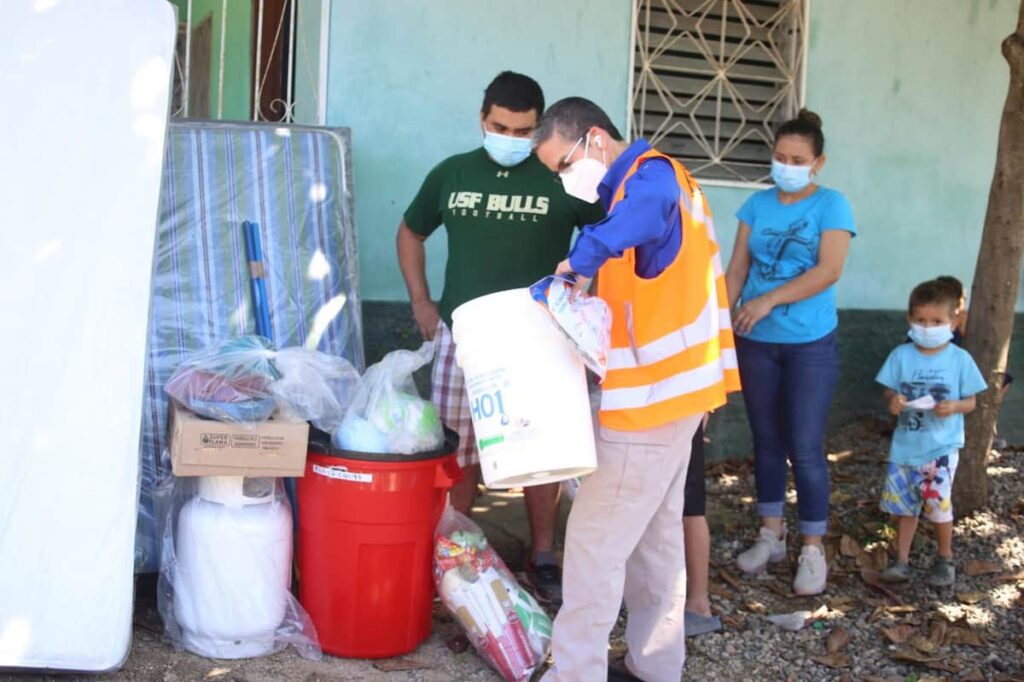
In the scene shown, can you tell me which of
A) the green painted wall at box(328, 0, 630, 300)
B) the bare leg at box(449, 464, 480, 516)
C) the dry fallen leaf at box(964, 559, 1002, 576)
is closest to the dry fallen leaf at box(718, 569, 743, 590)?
the dry fallen leaf at box(964, 559, 1002, 576)

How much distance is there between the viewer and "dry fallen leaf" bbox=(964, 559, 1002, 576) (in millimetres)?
4699

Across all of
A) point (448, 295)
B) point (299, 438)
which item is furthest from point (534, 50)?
point (299, 438)

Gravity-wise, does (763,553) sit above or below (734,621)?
above

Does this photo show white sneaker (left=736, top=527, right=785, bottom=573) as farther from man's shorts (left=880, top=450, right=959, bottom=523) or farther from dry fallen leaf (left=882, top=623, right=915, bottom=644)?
dry fallen leaf (left=882, top=623, right=915, bottom=644)

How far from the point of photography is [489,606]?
372 centimetres

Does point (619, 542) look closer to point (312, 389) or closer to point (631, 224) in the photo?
point (631, 224)

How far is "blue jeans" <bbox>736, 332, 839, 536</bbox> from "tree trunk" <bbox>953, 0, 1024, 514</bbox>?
0.92 meters

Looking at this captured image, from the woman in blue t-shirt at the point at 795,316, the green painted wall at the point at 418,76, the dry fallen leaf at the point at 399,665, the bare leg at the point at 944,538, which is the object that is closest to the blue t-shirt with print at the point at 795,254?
the woman in blue t-shirt at the point at 795,316

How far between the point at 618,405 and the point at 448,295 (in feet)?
4.04

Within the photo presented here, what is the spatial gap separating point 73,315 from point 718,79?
3.51 metres

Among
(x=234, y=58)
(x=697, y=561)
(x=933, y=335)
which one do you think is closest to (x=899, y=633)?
(x=697, y=561)

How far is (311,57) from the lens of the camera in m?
5.19

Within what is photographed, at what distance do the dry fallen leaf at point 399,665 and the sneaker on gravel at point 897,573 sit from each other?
6.45 ft

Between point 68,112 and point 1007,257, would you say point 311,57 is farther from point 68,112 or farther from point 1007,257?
point 1007,257
